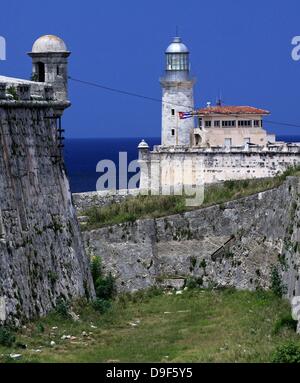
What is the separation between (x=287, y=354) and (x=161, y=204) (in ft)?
59.6

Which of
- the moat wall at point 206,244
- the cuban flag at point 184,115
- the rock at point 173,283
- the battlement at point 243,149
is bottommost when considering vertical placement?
the rock at point 173,283

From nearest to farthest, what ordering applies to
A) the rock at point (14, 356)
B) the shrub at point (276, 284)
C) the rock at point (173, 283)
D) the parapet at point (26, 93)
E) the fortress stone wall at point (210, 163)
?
the rock at point (14, 356), the parapet at point (26, 93), the shrub at point (276, 284), the rock at point (173, 283), the fortress stone wall at point (210, 163)

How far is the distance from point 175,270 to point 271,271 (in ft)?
11.3

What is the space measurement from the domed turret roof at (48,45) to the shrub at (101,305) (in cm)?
701

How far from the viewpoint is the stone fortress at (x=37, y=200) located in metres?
38.5

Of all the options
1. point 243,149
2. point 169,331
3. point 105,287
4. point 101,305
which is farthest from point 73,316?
point 243,149

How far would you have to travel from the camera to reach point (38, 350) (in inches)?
1407

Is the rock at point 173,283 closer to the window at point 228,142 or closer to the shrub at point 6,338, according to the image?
the shrub at point 6,338

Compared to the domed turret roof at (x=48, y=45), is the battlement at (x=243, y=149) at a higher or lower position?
lower

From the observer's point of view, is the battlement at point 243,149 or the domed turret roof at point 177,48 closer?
the battlement at point 243,149

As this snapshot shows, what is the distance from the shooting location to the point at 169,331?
39875 millimetres

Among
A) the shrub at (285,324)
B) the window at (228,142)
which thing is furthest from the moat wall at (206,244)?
the window at (228,142)

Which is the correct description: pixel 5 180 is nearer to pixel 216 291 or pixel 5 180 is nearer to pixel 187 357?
pixel 187 357
